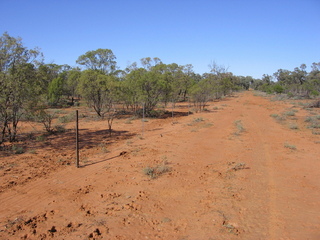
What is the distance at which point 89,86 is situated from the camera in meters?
22.7

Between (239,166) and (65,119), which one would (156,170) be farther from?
(65,119)

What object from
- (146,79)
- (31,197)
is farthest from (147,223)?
(146,79)

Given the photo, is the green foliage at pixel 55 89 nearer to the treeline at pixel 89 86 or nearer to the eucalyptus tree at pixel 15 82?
the treeline at pixel 89 86

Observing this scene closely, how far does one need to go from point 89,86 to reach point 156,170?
1633cm

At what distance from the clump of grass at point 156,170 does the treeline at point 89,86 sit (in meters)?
7.14

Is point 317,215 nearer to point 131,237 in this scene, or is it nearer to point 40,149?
point 131,237

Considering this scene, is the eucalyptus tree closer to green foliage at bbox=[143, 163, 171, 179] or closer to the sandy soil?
the sandy soil

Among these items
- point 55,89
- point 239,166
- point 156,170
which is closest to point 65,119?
point 55,89

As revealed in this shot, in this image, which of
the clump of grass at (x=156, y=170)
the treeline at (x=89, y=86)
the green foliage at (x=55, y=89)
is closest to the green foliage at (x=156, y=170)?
the clump of grass at (x=156, y=170)

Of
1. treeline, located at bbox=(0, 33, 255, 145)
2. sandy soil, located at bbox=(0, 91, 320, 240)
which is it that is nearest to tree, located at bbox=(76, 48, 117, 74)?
treeline, located at bbox=(0, 33, 255, 145)

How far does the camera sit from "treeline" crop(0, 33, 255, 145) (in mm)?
12703

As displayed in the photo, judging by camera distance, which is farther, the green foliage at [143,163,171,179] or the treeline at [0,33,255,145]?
the treeline at [0,33,255,145]

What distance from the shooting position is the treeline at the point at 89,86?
12.7m

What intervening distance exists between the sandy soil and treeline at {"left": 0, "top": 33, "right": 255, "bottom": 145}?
2603 mm
